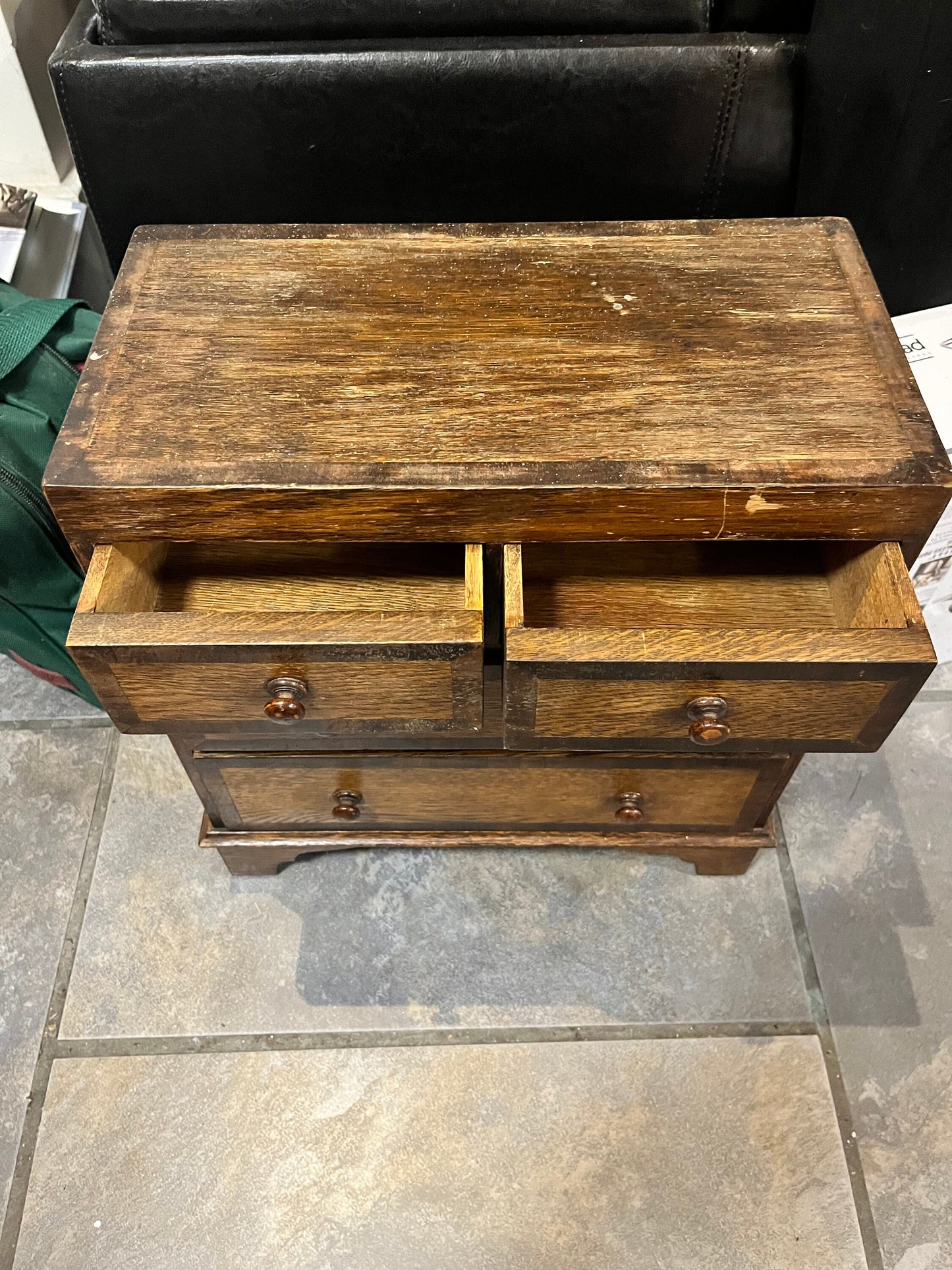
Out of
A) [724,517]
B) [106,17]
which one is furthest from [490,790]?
[106,17]

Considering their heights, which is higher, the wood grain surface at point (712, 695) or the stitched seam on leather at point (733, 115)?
the stitched seam on leather at point (733, 115)

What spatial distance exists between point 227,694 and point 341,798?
311 millimetres

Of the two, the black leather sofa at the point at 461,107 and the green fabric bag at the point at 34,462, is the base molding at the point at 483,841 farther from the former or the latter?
the black leather sofa at the point at 461,107

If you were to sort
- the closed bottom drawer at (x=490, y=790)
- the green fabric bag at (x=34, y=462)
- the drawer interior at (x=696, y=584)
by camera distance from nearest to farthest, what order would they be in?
the drawer interior at (x=696, y=584) < the closed bottom drawer at (x=490, y=790) < the green fabric bag at (x=34, y=462)

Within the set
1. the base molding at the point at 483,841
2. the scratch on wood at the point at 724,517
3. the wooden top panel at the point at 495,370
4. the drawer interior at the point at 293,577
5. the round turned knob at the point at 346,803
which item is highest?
the wooden top panel at the point at 495,370

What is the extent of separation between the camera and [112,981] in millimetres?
1224

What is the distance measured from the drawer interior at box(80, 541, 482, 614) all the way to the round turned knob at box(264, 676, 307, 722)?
0.36 ft

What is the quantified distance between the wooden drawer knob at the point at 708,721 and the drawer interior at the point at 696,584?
0.10 m

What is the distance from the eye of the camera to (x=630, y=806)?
111cm

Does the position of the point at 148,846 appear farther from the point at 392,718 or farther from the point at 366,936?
the point at 392,718

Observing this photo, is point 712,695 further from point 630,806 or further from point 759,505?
point 630,806

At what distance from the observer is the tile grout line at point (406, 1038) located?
118 cm

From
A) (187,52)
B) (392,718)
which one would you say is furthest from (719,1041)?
(187,52)

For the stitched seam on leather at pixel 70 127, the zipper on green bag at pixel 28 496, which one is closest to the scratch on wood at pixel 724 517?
the zipper on green bag at pixel 28 496
